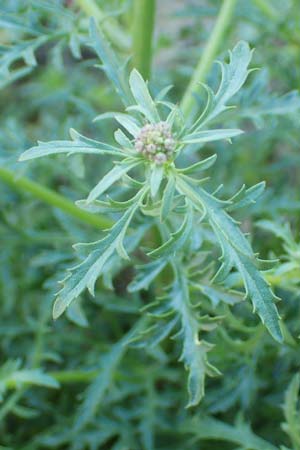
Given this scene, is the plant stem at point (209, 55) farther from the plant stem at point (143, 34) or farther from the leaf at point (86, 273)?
the leaf at point (86, 273)

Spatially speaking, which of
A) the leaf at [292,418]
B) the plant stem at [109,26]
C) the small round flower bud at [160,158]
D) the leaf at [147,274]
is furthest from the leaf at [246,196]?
the plant stem at [109,26]

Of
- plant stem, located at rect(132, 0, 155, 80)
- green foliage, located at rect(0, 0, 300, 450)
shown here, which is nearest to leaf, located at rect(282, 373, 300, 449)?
green foliage, located at rect(0, 0, 300, 450)

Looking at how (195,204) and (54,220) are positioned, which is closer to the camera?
(195,204)

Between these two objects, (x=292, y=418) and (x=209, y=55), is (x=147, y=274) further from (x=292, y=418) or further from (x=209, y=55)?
(x=209, y=55)

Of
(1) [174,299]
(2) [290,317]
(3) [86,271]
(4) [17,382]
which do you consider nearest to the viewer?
(3) [86,271]

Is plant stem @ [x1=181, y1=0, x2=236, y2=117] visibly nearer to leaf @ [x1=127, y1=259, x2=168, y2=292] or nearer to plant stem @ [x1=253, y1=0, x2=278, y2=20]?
plant stem @ [x1=253, y1=0, x2=278, y2=20]

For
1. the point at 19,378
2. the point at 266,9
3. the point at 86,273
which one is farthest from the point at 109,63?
the point at 266,9

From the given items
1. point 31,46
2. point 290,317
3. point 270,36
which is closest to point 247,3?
point 270,36

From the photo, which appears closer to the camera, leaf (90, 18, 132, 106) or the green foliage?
the green foliage

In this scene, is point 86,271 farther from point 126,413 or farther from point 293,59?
point 293,59
